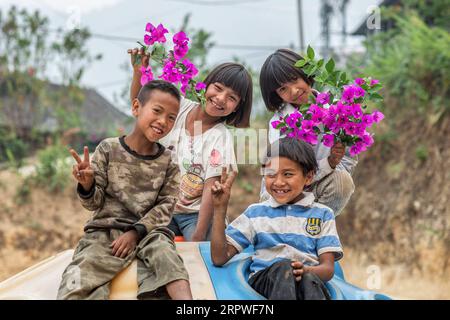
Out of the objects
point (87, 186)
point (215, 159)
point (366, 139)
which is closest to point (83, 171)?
point (87, 186)

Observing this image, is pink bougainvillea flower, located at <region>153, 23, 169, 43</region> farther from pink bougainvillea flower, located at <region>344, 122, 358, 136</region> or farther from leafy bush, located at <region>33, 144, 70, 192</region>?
leafy bush, located at <region>33, 144, 70, 192</region>

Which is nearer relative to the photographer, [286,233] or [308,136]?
[286,233]

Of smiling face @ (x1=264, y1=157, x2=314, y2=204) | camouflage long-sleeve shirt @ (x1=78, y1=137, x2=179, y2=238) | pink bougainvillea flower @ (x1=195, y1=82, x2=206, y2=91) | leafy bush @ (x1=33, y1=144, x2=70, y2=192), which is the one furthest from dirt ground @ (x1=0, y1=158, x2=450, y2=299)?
camouflage long-sleeve shirt @ (x1=78, y1=137, x2=179, y2=238)

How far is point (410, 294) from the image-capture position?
672cm

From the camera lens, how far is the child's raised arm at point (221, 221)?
7.34 ft

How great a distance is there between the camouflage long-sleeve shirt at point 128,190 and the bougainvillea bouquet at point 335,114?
57cm

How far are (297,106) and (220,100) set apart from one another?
0.38 m

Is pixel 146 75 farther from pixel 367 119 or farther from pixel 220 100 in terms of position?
pixel 367 119

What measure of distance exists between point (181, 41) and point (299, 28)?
9993 millimetres

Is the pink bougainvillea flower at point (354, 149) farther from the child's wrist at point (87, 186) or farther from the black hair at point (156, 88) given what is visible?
the child's wrist at point (87, 186)

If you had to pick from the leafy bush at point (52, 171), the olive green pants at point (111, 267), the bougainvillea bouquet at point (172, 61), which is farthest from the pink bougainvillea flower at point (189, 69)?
the leafy bush at point (52, 171)

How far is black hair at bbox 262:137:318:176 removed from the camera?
2.37 meters

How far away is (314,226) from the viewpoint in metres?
2.32
